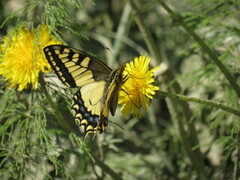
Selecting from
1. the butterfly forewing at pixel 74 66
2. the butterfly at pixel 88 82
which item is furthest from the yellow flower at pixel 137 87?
the butterfly forewing at pixel 74 66

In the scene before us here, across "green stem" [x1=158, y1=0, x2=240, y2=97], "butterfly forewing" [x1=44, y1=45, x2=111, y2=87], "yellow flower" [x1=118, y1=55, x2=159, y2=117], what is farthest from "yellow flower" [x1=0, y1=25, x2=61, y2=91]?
"green stem" [x1=158, y1=0, x2=240, y2=97]

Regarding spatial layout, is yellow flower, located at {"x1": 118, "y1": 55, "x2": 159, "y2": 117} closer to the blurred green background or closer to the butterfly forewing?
the blurred green background

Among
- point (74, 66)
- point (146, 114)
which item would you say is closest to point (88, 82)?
point (74, 66)

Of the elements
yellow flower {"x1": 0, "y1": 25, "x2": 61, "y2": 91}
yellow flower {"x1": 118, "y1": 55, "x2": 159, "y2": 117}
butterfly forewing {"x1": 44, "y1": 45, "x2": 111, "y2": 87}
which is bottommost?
yellow flower {"x1": 118, "y1": 55, "x2": 159, "y2": 117}

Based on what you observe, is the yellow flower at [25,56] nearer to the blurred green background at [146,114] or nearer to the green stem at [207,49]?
the blurred green background at [146,114]

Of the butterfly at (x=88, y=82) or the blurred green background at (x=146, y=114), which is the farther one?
the blurred green background at (x=146, y=114)

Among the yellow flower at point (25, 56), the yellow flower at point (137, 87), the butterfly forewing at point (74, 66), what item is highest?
the yellow flower at point (25, 56)
